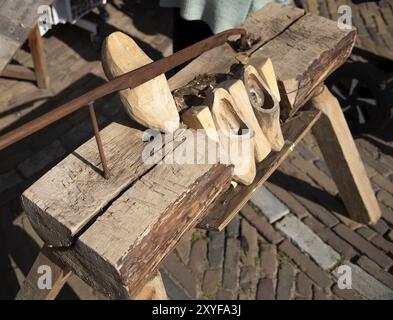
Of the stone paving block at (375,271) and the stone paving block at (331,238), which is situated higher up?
the stone paving block at (331,238)

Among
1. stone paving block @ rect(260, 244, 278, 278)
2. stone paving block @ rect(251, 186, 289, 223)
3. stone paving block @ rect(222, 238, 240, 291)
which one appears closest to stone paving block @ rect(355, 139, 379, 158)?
stone paving block @ rect(251, 186, 289, 223)

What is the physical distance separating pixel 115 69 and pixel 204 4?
1196 mm

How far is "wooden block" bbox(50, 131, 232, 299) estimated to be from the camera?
120cm

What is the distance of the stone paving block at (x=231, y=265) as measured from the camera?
2.47 m

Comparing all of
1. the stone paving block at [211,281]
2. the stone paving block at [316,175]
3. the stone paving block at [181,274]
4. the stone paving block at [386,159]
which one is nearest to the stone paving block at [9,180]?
the stone paving block at [181,274]

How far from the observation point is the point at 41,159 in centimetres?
305

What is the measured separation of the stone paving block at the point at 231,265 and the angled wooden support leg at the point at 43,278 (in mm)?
1042

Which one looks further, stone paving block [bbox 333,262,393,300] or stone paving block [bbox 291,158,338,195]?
stone paving block [bbox 291,158,338,195]

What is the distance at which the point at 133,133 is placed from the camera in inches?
59.6

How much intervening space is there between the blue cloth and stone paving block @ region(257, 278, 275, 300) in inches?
54.1

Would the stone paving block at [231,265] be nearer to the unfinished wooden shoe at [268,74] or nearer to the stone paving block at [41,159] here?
the unfinished wooden shoe at [268,74]

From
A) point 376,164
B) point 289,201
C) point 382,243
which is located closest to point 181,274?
point 289,201

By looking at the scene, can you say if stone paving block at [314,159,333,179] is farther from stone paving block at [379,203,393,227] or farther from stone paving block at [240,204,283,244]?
stone paving block at [240,204,283,244]

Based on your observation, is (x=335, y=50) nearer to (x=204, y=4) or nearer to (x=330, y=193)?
(x=204, y=4)
